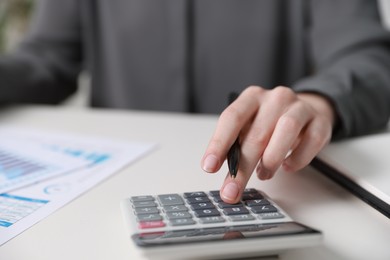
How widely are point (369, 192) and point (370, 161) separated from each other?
0.24 feet

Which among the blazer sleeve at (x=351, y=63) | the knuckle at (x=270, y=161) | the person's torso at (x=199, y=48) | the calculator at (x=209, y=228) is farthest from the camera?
the person's torso at (x=199, y=48)

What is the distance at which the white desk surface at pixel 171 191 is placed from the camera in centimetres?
31

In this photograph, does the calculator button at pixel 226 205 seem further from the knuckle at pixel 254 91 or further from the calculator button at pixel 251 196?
the knuckle at pixel 254 91

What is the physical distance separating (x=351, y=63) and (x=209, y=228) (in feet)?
1.47

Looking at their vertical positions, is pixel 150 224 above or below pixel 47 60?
below

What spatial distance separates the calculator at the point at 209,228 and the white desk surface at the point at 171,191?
2 cm

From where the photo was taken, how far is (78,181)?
0.45m

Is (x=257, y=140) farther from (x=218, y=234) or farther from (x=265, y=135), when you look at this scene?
(x=218, y=234)

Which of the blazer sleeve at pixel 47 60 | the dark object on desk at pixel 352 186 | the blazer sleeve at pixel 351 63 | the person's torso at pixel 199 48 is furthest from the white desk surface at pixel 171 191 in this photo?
the person's torso at pixel 199 48

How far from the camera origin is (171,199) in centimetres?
35

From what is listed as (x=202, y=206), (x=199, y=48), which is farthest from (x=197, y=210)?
(x=199, y=48)

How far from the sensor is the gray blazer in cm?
86

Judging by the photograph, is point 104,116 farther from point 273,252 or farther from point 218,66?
point 273,252

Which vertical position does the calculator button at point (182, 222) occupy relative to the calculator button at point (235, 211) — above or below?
above
